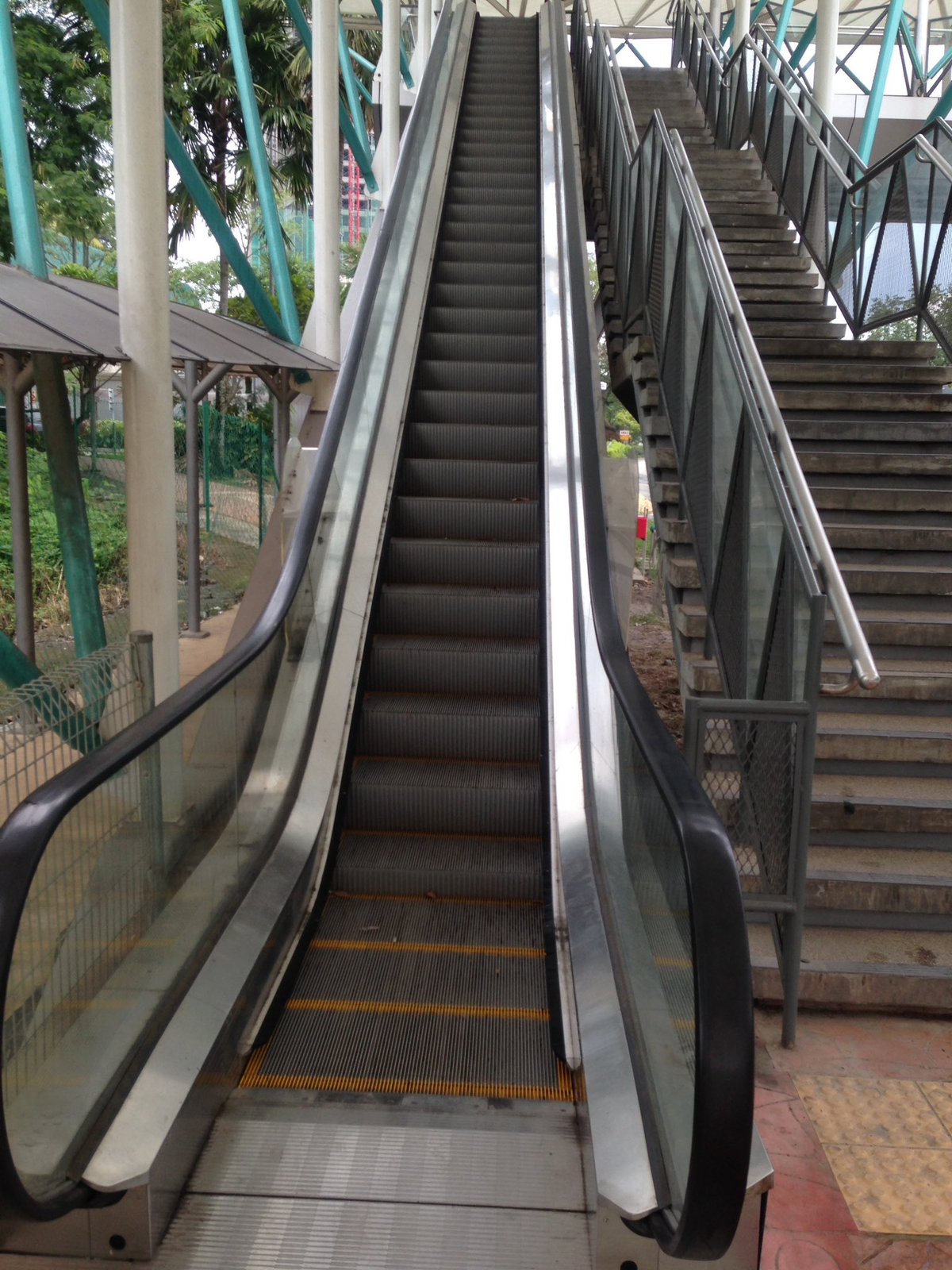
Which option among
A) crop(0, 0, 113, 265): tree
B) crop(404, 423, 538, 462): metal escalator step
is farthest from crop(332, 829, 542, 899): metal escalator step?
crop(0, 0, 113, 265): tree

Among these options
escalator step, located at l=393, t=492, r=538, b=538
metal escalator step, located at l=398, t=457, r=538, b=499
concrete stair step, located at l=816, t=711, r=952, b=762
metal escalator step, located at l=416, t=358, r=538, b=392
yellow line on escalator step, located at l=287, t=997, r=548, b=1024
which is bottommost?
yellow line on escalator step, located at l=287, t=997, r=548, b=1024

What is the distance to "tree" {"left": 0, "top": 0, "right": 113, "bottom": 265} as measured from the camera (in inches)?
511

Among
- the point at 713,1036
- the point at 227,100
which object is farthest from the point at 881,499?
the point at 227,100

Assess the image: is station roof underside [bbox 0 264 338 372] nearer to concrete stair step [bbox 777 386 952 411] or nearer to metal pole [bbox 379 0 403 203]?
concrete stair step [bbox 777 386 952 411]

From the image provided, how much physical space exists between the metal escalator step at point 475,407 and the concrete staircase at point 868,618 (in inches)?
32.4

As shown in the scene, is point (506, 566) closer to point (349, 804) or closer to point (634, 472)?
point (349, 804)

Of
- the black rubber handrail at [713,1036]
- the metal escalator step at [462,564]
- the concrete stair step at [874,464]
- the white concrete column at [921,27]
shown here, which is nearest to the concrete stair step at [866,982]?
the black rubber handrail at [713,1036]

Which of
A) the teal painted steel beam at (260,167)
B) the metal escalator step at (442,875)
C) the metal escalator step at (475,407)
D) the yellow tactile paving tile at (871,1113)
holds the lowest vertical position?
the yellow tactile paving tile at (871,1113)

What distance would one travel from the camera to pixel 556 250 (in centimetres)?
682

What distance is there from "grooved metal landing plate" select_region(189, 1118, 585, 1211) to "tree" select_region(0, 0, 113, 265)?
1278 centimetres

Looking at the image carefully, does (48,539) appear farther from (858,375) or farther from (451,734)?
(451,734)

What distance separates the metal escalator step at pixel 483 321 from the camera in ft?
22.5

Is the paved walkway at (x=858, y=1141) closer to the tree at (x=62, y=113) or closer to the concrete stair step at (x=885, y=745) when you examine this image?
the concrete stair step at (x=885, y=745)

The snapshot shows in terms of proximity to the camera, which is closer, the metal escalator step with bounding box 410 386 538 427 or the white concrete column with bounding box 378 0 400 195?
the metal escalator step with bounding box 410 386 538 427
